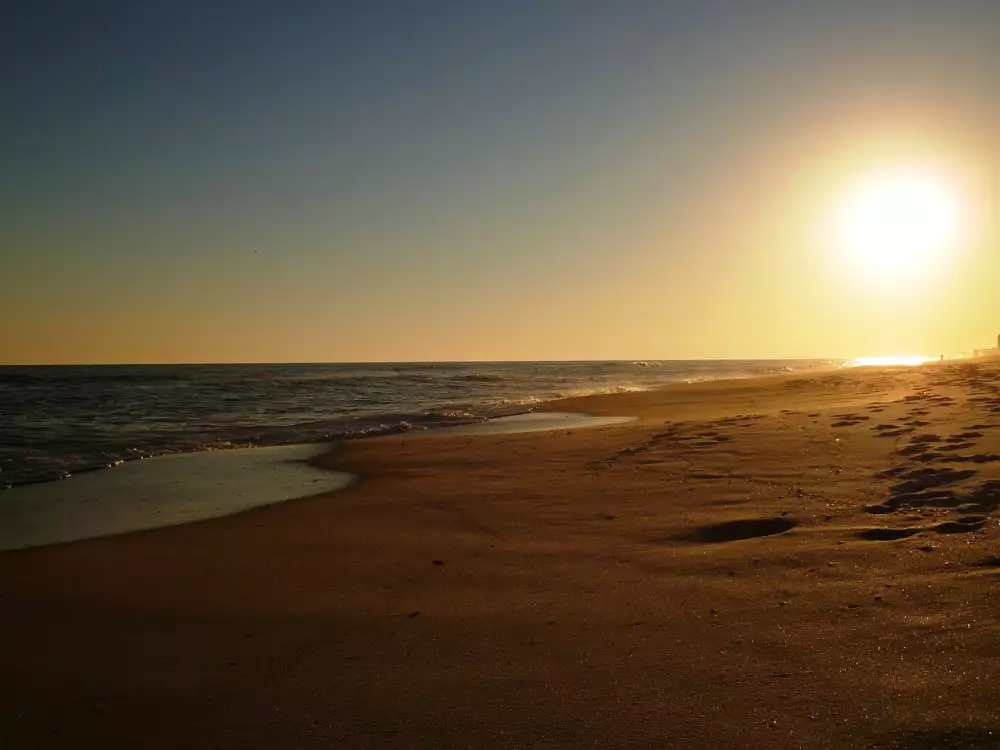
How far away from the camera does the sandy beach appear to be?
9.14ft

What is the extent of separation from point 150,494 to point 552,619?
7304 millimetres

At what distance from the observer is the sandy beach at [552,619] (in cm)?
279

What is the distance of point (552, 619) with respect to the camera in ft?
12.8

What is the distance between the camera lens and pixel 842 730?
2.52 metres

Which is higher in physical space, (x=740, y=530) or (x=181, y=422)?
(x=740, y=530)

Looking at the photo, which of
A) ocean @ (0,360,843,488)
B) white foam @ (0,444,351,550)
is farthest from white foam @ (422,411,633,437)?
white foam @ (0,444,351,550)

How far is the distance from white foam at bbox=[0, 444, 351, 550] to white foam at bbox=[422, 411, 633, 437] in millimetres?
4517

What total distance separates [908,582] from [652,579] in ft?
4.70

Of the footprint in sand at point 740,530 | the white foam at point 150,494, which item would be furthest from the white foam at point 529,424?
the footprint in sand at point 740,530

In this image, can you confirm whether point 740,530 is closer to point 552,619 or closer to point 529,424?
point 552,619

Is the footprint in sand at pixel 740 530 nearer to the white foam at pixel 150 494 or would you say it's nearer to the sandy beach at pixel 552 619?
the sandy beach at pixel 552 619

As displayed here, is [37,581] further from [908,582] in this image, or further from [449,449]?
[449,449]

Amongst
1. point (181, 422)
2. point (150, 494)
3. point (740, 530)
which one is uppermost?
point (740, 530)

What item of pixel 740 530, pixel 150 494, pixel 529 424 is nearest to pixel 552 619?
pixel 740 530
